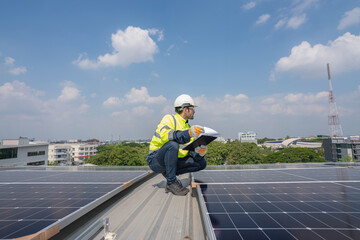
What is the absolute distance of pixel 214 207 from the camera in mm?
2525

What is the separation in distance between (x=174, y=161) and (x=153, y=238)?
152 cm

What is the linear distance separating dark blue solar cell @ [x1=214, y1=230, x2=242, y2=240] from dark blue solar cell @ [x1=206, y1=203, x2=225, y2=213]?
58 centimetres

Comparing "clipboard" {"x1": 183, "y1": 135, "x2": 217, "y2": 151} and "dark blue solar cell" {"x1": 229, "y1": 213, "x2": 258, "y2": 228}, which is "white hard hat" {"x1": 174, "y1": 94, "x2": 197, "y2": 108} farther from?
"dark blue solar cell" {"x1": 229, "y1": 213, "x2": 258, "y2": 228}

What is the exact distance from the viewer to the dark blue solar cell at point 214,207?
2.40 m

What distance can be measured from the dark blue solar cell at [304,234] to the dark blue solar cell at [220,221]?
665mm

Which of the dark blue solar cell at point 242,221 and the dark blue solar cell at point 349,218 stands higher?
the dark blue solar cell at point 242,221

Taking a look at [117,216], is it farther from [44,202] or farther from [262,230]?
[262,230]

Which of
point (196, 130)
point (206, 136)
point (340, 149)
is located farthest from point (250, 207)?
point (340, 149)

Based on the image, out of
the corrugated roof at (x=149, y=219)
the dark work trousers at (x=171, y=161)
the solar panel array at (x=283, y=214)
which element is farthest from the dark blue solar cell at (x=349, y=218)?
the dark work trousers at (x=171, y=161)

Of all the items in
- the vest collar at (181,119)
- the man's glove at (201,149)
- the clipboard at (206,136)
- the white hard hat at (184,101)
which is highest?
the white hard hat at (184,101)

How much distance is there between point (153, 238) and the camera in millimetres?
2184

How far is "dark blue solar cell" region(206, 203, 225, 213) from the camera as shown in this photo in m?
2.40

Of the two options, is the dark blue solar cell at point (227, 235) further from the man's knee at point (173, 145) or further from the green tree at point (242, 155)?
the green tree at point (242, 155)

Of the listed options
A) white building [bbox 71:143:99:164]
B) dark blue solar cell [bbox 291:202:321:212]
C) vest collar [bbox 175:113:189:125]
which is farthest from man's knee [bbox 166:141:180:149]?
white building [bbox 71:143:99:164]
